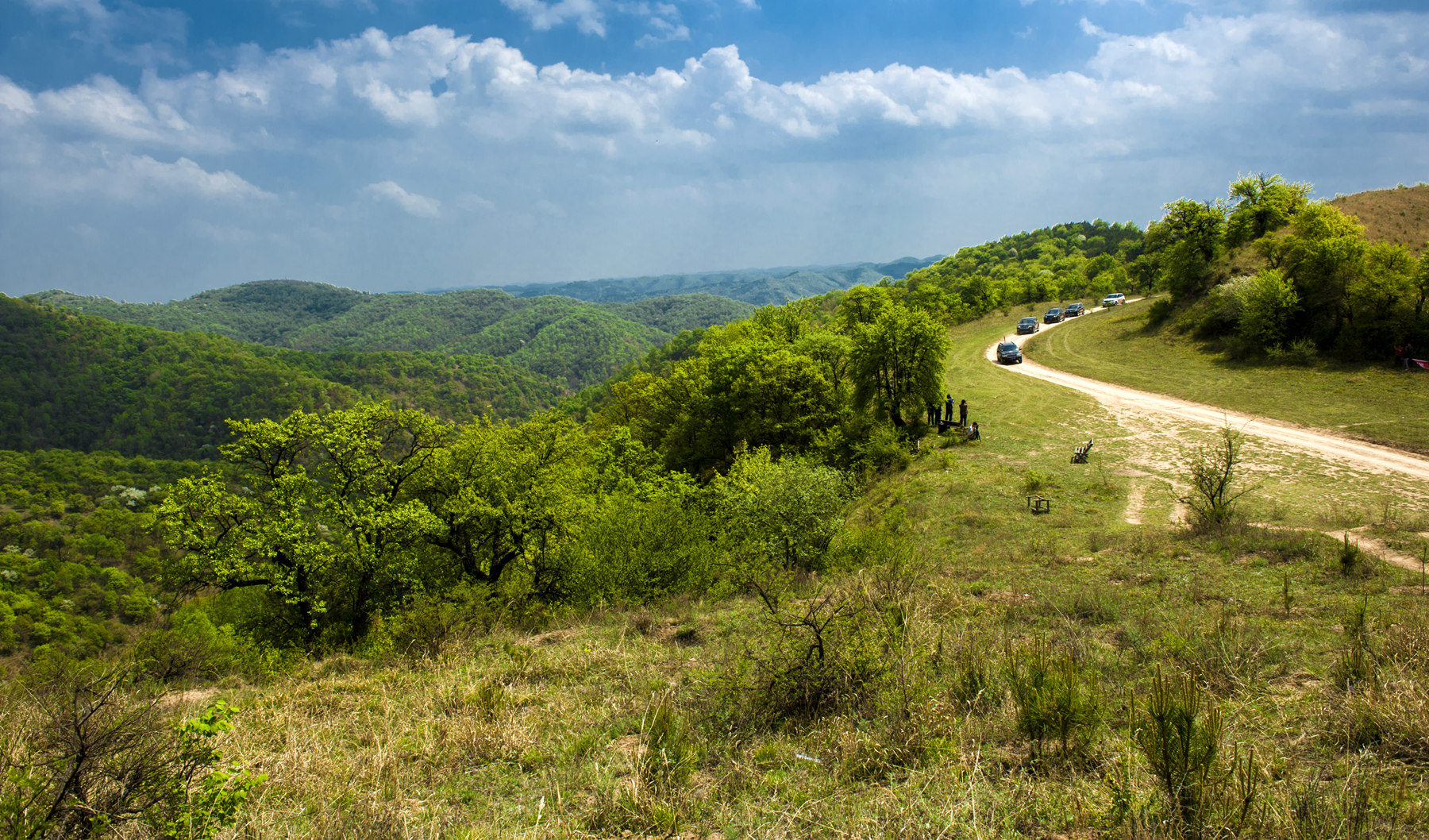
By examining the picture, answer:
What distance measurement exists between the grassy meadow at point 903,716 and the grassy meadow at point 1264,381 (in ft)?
52.4

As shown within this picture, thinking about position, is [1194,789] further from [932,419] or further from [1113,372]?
[1113,372]

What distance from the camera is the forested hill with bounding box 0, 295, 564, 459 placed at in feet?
520

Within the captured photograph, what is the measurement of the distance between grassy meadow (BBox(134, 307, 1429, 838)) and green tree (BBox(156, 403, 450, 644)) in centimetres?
782

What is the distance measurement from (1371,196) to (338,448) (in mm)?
67824

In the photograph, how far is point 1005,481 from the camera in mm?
23250

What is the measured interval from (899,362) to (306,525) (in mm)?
26294

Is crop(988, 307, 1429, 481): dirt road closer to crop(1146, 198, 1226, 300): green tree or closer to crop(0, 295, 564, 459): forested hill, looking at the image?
crop(1146, 198, 1226, 300): green tree

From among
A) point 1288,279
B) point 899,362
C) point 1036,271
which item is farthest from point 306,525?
point 1036,271

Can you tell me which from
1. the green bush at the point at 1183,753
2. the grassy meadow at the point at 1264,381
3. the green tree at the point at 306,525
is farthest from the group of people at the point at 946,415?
the green bush at the point at 1183,753

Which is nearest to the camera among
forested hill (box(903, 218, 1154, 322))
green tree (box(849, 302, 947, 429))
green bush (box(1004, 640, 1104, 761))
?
green bush (box(1004, 640, 1104, 761))

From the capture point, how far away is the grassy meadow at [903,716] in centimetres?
452

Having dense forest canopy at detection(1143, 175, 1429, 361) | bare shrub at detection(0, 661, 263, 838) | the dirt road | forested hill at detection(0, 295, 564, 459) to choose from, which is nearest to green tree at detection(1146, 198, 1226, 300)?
dense forest canopy at detection(1143, 175, 1429, 361)

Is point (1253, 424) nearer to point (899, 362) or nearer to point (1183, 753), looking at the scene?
point (899, 362)

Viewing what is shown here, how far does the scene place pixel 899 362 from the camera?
3191cm
